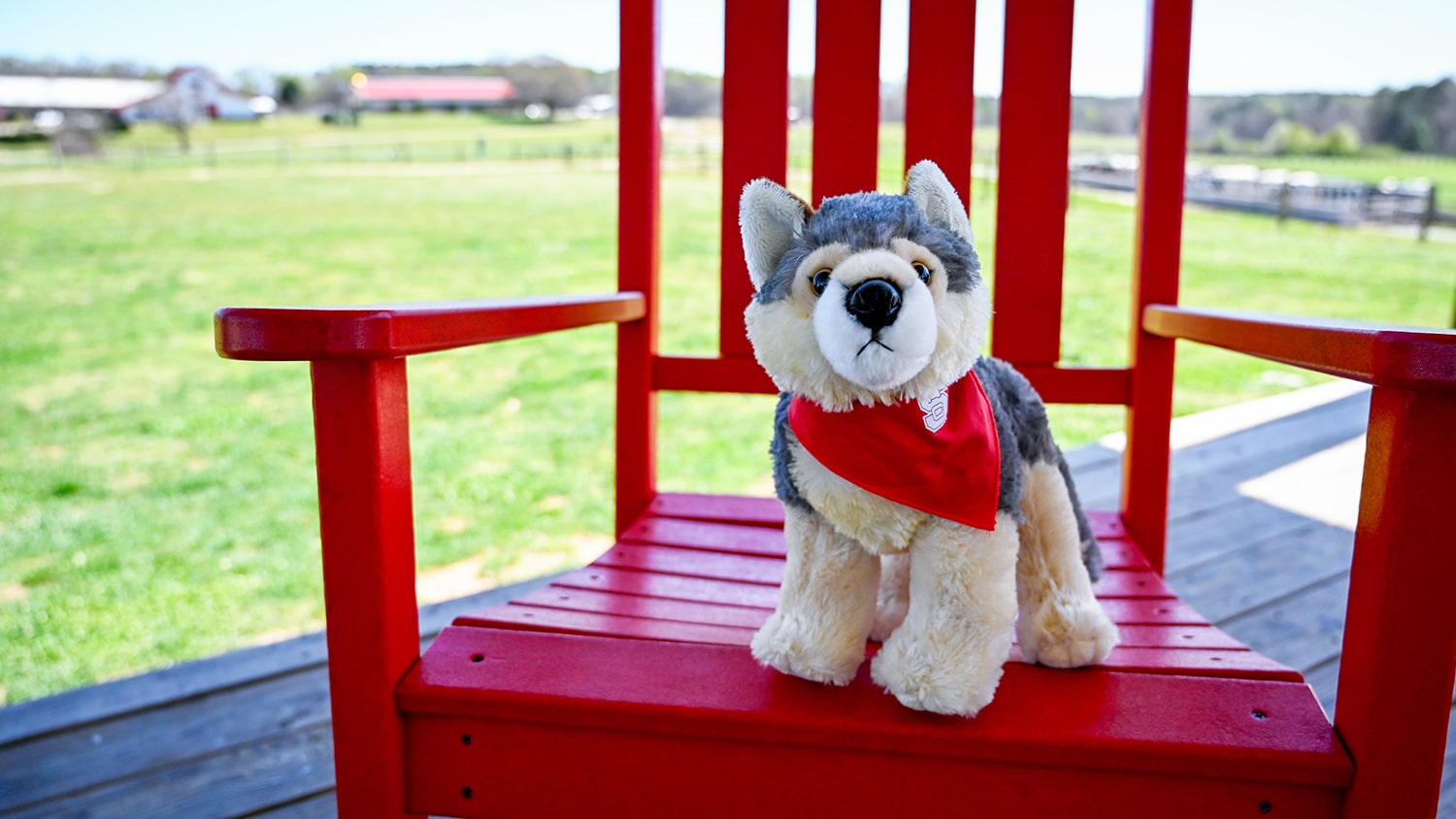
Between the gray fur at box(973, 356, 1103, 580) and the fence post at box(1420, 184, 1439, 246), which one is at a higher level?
the fence post at box(1420, 184, 1439, 246)

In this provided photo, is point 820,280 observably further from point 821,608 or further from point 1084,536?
point 1084,536

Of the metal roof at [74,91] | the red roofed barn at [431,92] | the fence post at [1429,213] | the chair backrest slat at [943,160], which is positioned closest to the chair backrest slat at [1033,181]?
the chair backrest slat at [943,160]

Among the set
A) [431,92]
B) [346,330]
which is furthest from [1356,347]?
[431,92]

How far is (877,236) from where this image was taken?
0.64 metres

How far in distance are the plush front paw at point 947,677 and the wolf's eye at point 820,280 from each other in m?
0.25

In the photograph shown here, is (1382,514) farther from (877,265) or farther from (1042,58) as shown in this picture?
(1042,58)

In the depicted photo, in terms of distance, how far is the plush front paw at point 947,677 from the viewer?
2.17ft

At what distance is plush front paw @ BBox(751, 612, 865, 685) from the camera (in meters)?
0.71

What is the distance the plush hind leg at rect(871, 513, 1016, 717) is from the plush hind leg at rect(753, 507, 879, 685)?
0.04m

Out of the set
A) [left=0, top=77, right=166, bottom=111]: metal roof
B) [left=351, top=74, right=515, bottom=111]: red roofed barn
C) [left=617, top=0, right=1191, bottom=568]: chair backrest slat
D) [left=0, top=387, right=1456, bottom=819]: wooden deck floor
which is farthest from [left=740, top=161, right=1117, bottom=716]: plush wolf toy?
[left=0, top=77, right=166, bottom=111]: metal roof

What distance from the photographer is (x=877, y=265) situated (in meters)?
0.61

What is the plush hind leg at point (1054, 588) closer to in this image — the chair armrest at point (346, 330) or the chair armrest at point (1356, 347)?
the chair armrest at point (1356, 347)

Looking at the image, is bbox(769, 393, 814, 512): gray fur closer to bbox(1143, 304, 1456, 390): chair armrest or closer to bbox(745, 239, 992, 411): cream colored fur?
bbox(745, 239, 992, 411): cream colored fur

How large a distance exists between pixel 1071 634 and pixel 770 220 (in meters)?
0.37
